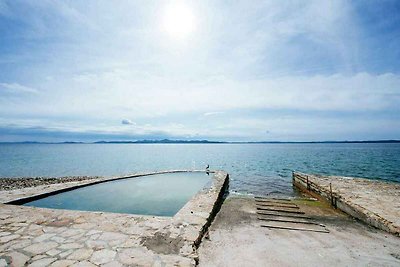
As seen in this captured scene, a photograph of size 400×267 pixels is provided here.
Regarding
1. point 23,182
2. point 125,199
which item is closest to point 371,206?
point 125,199

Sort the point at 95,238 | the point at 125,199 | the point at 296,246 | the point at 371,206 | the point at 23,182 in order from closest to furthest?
the point at 95,238, the point at 296,246, the point at 371,206, the point at 125,199, the point at 23,182

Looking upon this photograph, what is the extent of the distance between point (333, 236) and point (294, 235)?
4.14ft

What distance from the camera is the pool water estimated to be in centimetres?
952

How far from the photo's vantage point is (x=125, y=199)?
11141 millimetres

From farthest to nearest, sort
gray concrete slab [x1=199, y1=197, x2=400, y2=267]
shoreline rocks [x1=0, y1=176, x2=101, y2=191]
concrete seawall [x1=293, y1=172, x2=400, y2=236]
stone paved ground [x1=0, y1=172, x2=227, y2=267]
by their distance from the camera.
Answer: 1. shoreline rocks [x1=0, y1=176, x2=101, y2=191]
2. concrete seawall [x1=293, y1=172, x2=400, y2=236]
3. gray concrete slab [x1=199, y1=197, x2=400, y2=267]
4. stone paved ground [x1=0, y1=172, x2=227, y2=267]

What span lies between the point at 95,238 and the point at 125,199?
566 cm

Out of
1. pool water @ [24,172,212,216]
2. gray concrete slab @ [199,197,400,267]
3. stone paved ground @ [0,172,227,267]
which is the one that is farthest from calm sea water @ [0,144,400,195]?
stone paved ground @ [0,172,227,267]

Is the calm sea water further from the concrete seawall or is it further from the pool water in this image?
the pool water

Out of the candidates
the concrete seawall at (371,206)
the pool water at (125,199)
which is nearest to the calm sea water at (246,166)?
the concrete seawall at (371,206)

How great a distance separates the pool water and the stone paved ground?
179 cm

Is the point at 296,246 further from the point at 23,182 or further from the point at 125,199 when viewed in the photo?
the point at 23,182

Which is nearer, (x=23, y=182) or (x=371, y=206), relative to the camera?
(x=371, y=206)

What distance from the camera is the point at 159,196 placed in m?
11.8

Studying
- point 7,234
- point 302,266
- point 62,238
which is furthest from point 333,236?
point 7,234
